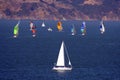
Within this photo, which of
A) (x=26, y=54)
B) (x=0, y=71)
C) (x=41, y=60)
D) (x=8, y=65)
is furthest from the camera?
(x=26, y=54)

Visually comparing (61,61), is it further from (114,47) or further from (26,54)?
(114,47)

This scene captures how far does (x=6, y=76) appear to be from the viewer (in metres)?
128

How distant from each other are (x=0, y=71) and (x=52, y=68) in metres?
10.8

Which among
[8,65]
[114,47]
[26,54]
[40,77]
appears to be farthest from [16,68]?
[114,47]

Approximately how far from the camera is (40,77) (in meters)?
127

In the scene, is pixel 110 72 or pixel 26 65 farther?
pixel 26 65

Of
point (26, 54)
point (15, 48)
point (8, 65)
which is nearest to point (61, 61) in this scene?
point (8, 65)

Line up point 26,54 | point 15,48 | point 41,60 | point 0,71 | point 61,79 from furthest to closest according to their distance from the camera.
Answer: point 15,48
point 26,54
point 41,60
point 0,71
point 61,79

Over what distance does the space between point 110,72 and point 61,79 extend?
45.6ft

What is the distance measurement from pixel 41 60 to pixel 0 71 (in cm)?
2263

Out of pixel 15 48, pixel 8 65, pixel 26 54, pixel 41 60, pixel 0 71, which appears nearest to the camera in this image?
pixel 0 71

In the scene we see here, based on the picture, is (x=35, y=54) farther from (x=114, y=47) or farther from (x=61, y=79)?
(x=61, y=79)

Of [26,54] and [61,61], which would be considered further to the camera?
[26,54]

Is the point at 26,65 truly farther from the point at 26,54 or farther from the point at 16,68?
the point at 26,54
